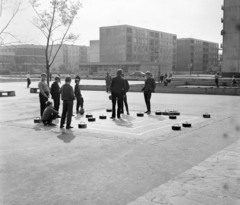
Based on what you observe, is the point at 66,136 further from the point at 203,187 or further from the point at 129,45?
the point at 129,45

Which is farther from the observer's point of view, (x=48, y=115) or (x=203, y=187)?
(x=48, y=115)

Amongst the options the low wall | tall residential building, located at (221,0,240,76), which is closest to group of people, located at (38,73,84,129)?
tall residential building, located at (221,0,240,76)

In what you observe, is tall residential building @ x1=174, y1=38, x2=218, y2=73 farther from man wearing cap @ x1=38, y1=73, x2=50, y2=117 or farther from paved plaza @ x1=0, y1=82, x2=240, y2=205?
paved plaza @ x1=0, y1=82, x2=240, y2=205

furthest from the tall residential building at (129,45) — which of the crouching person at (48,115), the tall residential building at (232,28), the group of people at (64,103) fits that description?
the tall residential building at (232,28)

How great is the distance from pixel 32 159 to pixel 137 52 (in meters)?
116

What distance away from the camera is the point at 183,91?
27469 millimetres

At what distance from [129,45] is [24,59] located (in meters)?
46.1

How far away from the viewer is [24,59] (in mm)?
128875

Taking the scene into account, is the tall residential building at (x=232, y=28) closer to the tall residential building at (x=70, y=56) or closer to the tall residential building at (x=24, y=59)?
the tall residential building at (x=24, y=59)

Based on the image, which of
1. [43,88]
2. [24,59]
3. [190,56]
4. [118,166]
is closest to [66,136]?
[118,166]

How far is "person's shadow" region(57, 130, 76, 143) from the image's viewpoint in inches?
328

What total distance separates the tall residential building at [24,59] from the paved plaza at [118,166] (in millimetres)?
118559

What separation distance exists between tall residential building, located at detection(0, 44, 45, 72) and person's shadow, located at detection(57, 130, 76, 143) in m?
118

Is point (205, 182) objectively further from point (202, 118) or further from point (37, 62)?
point (37, 62)
